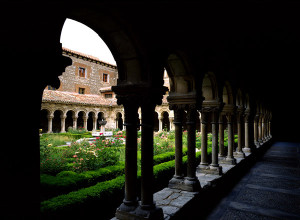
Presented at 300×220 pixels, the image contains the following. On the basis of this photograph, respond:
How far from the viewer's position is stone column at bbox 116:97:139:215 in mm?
2578

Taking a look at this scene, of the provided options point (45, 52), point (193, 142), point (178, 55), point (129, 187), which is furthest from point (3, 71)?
point (193, 142)

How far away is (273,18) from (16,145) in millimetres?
4475

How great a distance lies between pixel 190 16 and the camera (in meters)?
3.34

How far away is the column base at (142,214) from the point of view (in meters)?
2.43

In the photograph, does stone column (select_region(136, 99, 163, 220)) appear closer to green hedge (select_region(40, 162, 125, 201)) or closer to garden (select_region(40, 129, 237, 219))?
garden (select_region(40, 129, 237, 219))

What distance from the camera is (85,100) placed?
830 inches

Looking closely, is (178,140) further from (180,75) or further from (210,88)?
(210,88)

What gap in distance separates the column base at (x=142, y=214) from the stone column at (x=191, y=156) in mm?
1112

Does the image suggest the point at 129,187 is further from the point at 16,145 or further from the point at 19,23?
the point at 19,23

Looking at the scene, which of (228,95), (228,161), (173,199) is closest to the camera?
(173,199)

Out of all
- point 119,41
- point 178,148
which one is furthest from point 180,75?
point 119,41

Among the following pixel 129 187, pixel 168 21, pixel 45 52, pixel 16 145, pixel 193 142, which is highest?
pixel 168 21

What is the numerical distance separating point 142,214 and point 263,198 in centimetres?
331

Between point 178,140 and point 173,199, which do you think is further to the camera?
point 178,140
